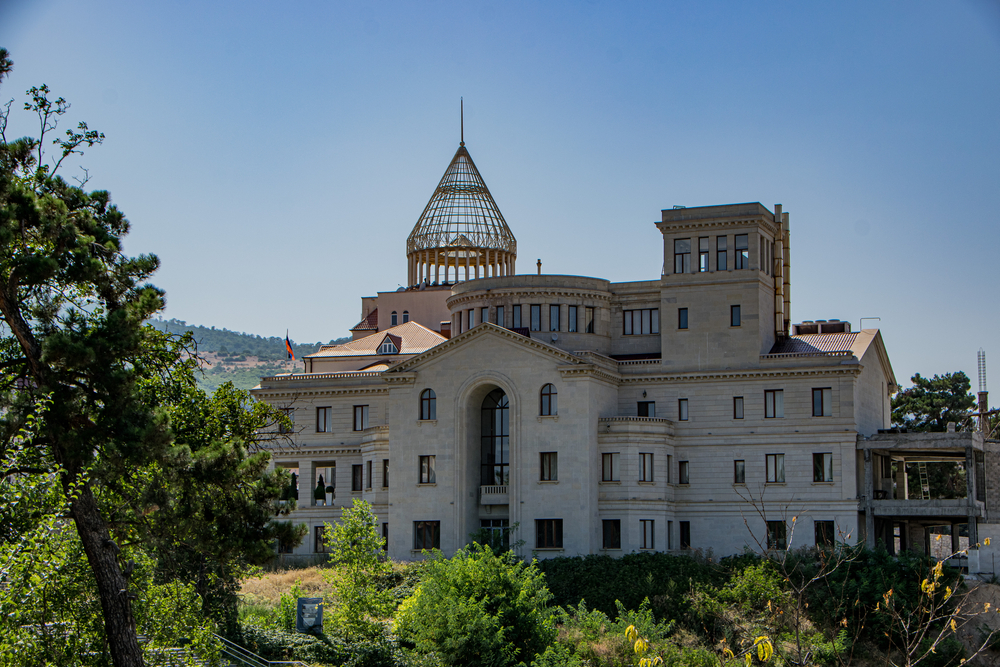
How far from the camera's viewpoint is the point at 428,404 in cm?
6200

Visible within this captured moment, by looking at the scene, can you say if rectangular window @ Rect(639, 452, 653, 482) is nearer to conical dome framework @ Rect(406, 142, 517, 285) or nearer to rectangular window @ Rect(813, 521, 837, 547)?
rectangular window @ Rect(813, 521, 837, 547)

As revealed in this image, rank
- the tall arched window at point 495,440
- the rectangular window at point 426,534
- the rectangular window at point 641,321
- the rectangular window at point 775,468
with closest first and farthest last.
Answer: the rectangular window at point 775,468 → the rectangular window at point 426,534 → the tall arched window at point 495,440 → the rectangular window at point 641,321

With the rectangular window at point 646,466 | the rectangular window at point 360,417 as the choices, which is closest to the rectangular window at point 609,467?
the rectangular window at point 646,466

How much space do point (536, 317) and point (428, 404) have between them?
7.95m

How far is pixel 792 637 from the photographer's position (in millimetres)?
48219

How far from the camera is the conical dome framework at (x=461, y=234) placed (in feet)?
250

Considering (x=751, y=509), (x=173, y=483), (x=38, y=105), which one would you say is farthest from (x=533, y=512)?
(x=38, y=105)

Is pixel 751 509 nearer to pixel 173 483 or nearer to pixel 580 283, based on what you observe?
pixel 580 283

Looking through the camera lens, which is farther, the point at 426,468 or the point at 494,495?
the point at 426,468

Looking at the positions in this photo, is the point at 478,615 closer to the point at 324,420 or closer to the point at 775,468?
the point at 775,468

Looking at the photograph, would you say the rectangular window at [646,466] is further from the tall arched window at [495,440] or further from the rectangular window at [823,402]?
the rectangular window at [823,402]

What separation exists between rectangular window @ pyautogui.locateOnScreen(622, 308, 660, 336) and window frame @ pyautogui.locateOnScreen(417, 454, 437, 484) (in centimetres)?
1337

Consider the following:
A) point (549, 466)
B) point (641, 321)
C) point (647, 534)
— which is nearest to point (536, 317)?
point (641, 321)

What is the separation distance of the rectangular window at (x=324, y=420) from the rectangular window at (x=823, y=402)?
28300 mm
